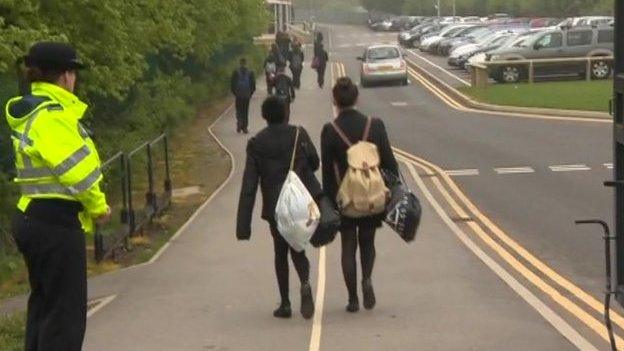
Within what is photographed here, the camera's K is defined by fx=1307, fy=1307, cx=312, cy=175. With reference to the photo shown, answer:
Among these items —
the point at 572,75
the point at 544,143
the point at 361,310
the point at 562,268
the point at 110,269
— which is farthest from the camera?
the point at 572,75

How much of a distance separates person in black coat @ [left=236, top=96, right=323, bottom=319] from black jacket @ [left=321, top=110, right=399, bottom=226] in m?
0.16

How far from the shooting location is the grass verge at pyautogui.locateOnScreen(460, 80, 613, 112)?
115 ft

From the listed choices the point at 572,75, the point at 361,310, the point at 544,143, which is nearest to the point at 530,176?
the point at 544,143

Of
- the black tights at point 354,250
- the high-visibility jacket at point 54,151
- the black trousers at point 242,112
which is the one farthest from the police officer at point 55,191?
the black trousers at point 242,112

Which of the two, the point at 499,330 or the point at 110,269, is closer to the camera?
the point at 499,330

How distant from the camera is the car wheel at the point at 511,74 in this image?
4612cm

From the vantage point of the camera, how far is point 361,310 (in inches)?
411

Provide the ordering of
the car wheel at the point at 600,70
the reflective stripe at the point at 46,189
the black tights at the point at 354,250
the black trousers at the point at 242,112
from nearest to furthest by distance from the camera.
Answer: the reflective stripe at the point at 46,189 < the black tights at the point at 354,250 < the black trousers at the point at 242,112 < the car wheel at the point at 600,70

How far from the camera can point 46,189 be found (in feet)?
21.3

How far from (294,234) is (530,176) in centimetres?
1419

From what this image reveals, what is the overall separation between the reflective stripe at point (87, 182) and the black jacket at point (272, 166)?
3473 millimetres

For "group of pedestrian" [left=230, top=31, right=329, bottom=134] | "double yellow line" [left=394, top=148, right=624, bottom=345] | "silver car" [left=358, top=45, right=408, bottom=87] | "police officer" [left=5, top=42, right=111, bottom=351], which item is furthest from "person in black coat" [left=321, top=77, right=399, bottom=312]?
"silver car" [left=358, top=45, right=408, bottom=87]

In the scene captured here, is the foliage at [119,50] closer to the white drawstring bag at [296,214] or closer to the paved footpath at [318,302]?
the paved footpath at [318,302]

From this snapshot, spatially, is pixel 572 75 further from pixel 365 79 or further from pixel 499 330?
pixel 499 330
